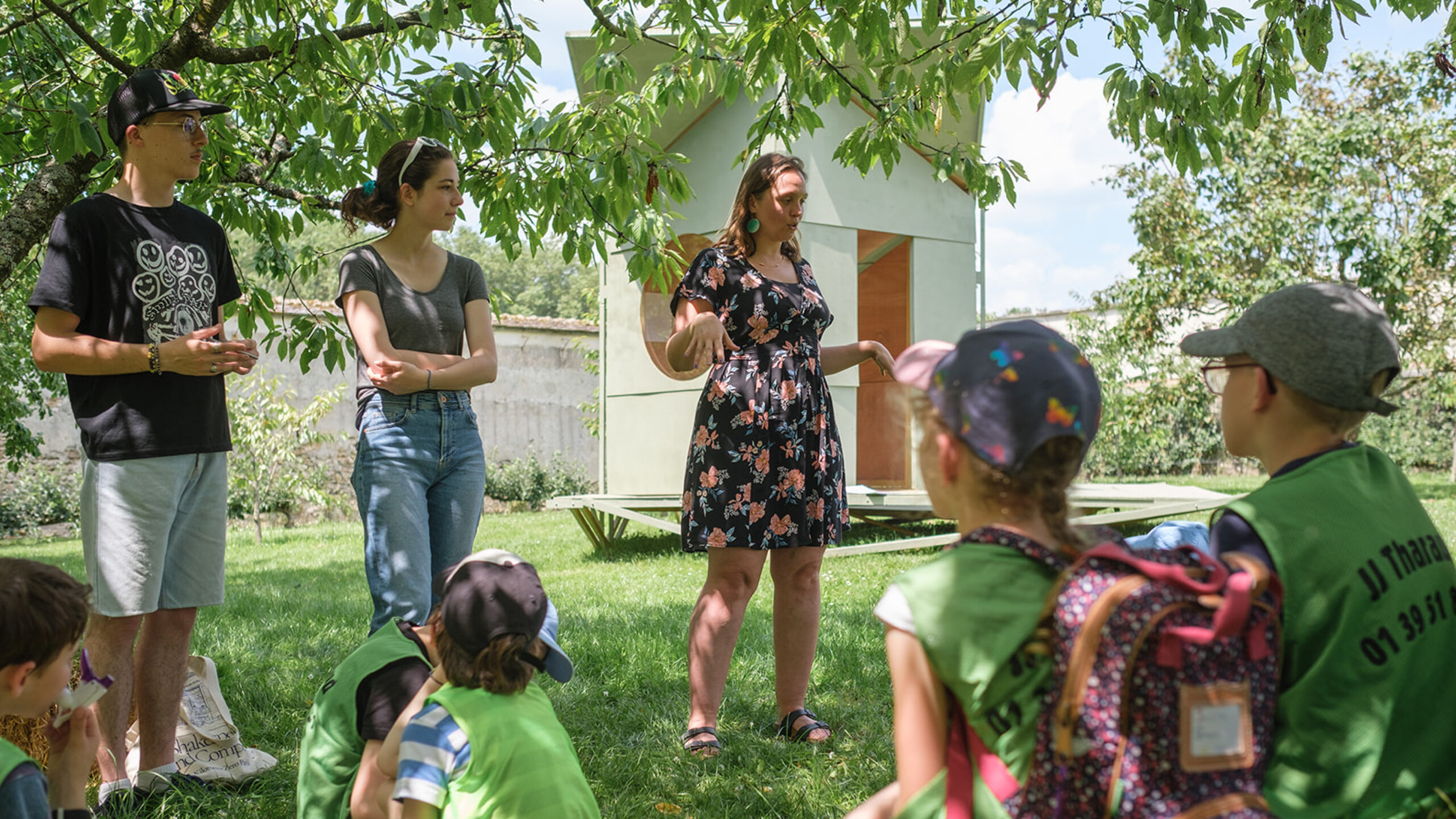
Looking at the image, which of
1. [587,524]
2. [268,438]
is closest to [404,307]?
[587,524]

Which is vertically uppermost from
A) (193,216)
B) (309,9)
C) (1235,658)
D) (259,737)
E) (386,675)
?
(309,9)

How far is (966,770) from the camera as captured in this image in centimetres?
138

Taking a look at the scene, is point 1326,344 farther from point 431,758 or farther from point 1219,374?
point 431,758

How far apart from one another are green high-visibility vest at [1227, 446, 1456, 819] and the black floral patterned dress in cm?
187

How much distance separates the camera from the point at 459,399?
2.95 m

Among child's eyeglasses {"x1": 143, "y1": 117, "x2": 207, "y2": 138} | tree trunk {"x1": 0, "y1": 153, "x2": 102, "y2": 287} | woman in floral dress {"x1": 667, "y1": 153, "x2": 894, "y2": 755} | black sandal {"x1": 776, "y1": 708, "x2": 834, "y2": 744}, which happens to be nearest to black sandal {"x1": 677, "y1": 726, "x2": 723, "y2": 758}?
woman in floral dress {"x1": 667, "y1": 153, "x2": 894, "y2": 755}

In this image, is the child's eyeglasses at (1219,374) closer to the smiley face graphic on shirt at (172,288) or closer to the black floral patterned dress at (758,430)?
the black floral patterned dress at (758,430)

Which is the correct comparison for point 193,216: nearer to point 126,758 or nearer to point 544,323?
point 126,758

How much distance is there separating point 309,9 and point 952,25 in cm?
238

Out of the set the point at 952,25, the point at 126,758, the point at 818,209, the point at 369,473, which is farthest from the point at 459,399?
the point at 818,209

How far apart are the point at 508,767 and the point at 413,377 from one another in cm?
128

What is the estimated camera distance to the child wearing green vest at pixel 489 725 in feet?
5.77

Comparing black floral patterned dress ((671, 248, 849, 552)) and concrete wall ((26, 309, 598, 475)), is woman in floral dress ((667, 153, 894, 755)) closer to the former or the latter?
black floral patterned dress ((671, 248, 849, 552))

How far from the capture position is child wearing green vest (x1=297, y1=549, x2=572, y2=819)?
1.97 metres
